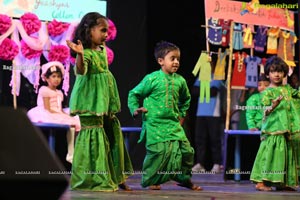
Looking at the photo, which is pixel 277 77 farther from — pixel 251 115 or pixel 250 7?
pixel 250 7

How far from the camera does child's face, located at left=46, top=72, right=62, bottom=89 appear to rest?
6.28 m

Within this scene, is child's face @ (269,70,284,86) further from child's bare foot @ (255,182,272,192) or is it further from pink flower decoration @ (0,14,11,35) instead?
pink flower decoration @ (0,14,11,35)

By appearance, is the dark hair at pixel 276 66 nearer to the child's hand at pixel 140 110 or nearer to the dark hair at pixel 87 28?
the child's hand at pixel 140 110

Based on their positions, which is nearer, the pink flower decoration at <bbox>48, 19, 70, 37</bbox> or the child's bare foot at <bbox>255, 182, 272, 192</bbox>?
the child's bare foot at <bbox>255, 182, 272, 192</bbox>

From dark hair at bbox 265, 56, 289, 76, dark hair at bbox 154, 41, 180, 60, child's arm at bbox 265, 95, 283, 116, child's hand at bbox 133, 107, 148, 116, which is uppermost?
dark hair at bbox 154, 41, 180, 60

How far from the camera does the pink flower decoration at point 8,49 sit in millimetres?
5957

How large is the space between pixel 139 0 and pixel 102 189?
3.46 metres

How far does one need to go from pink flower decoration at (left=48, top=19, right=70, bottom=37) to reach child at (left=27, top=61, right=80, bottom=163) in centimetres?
28

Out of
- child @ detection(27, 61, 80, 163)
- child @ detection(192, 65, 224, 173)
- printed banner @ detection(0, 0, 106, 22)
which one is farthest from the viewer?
child @ detection(192, 65, 224, 173)

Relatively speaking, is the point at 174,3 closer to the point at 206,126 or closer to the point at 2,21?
the point at 206,126

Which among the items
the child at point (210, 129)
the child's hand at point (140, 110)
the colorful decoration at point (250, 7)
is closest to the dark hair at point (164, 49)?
the child's hand at point (140, 110)

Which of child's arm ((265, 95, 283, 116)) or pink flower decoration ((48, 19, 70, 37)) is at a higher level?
pink flower decoration ((48, 19, 70, 37))

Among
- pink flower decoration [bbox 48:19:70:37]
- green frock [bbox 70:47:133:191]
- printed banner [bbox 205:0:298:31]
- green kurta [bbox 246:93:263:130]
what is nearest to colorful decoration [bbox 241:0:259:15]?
printed banner [bbox 205:0:298:31]

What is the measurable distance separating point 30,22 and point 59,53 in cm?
42
